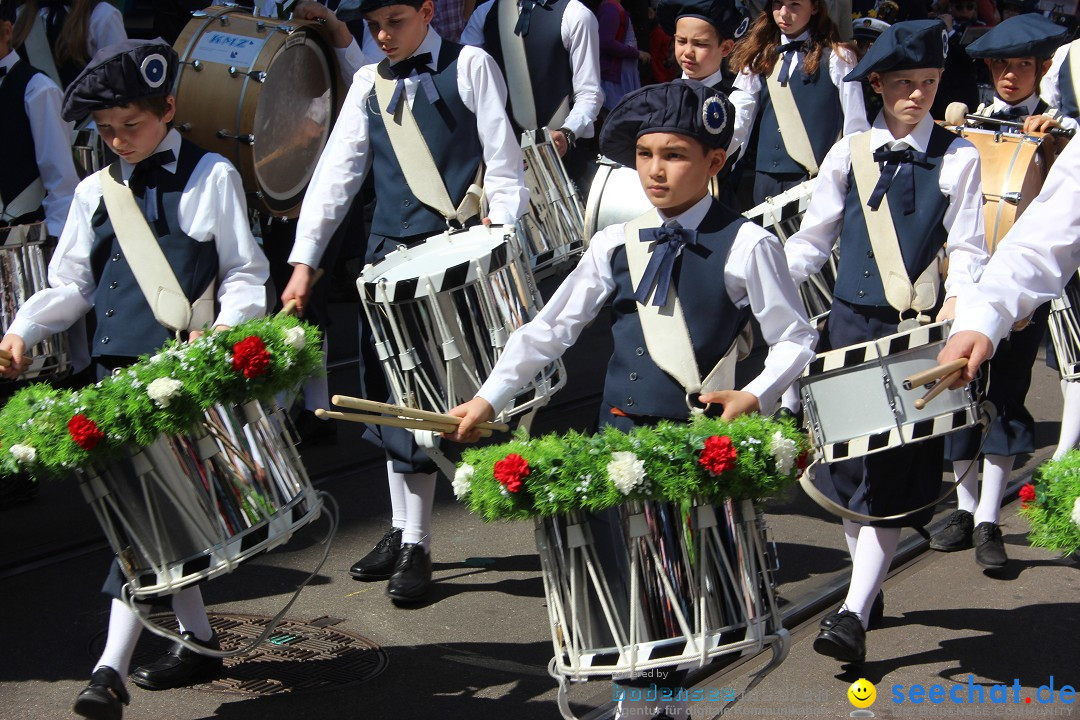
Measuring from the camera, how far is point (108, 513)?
382 centimetres

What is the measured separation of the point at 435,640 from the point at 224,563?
4.18ft

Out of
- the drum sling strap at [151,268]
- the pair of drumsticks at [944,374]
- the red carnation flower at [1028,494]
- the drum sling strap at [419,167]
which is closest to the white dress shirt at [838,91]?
the drum sling strap at [419,167]

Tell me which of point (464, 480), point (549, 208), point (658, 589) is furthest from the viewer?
point (549, 208)

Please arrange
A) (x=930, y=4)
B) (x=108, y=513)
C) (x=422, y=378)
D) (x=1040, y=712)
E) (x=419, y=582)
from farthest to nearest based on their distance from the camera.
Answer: (x=930, y=4), (x=419, y=582), (x=422, y=378), (x=1040, y=712), (x=108, y=513)

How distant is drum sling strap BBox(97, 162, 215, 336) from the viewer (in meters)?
4.44

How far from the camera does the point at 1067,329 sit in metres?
5.58

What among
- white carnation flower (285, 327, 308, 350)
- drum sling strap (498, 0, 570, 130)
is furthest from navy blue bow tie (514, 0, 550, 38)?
white carnation flower (285, 327, 308, 350)

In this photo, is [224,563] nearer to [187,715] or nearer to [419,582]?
[187,715]

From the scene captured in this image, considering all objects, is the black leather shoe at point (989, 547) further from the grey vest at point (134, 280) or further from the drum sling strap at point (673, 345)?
the grey vest at point (134, 280)

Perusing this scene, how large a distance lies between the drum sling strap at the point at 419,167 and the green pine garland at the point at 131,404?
1511mm

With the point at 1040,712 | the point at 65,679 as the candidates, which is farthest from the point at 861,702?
the point at 65,679

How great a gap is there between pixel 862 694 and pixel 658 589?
133cm

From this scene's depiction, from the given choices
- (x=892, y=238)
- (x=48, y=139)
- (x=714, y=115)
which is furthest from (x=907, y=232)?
(x=48, y=139)

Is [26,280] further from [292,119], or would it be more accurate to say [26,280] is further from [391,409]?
[391,409]
